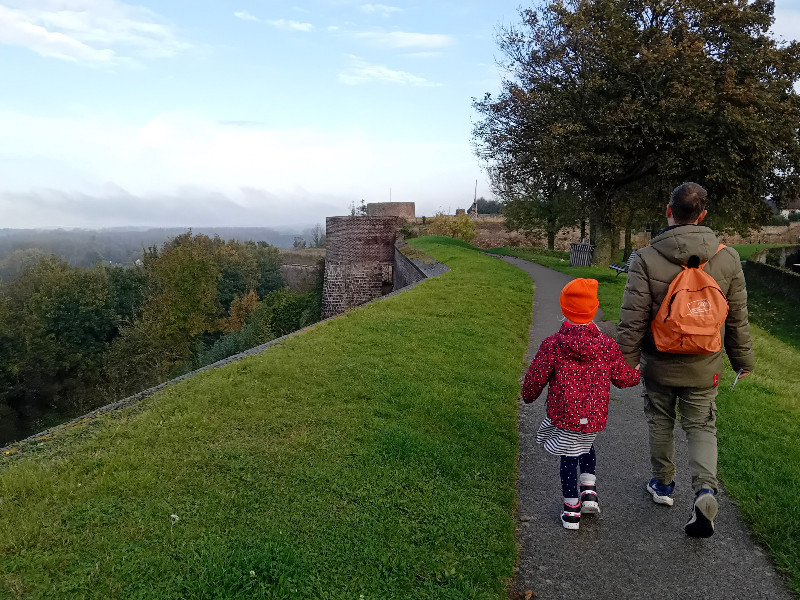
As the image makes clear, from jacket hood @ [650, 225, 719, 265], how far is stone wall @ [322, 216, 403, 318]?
23510 millimetres

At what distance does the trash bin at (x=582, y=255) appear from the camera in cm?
2298

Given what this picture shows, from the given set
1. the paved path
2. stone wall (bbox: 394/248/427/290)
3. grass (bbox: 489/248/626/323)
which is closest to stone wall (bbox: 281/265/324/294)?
stone wall (bbox: 394/248/427/290)

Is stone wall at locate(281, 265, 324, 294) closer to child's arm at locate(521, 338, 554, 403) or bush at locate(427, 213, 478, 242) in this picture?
bush at locate(427, 213, 478, 242)

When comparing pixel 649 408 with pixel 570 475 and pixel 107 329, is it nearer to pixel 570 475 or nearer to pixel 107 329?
pixel 570 475

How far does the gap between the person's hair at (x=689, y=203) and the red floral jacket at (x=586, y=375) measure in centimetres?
92

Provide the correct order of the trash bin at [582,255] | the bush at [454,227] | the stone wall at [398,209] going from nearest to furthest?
the trash bin at [582,255]
the bush at [454,227]
the stone wall at [398,209]

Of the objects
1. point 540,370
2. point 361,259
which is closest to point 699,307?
point 540,370

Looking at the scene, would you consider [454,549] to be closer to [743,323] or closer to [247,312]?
[743,323]

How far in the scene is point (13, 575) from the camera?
3.10 meters

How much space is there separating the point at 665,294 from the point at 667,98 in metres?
17.5

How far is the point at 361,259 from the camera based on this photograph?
27391 millimetres

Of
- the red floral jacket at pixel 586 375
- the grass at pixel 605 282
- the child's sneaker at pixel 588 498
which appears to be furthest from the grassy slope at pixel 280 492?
the grass at pixel 605 282

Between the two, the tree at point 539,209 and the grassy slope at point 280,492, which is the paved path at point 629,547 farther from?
the tree at point 539,209

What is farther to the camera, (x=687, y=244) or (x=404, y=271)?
(x=404, y=271)
